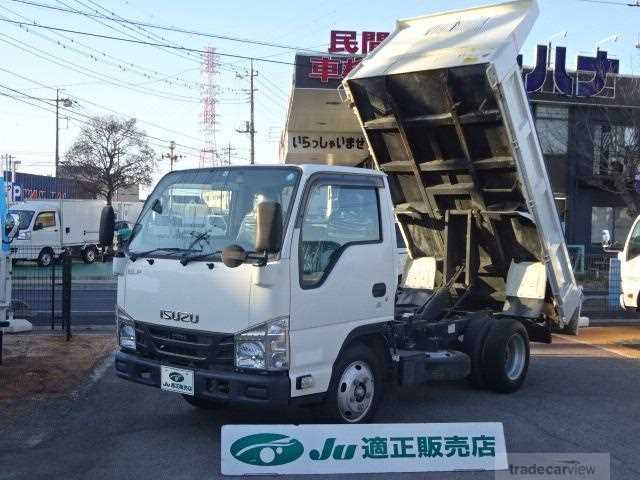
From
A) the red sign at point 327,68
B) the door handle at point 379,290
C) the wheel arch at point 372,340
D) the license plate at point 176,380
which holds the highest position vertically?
the red sign at point 327,68

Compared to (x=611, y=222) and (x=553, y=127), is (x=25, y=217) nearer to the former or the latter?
(x=553, y=127)

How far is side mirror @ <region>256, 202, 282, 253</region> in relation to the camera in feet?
17.0

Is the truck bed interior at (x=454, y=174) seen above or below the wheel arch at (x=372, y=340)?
above

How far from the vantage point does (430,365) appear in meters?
7.13

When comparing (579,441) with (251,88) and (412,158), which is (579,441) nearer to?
(412,158)

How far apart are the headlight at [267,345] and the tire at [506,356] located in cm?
316

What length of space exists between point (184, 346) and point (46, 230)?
76.7 feet

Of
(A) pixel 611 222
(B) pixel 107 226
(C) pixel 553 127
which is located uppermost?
(C) pixel 553 127

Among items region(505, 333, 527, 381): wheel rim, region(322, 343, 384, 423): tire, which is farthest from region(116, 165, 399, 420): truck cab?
region(505, 333, 527, 381): wheel rim

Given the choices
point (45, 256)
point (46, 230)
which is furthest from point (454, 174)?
point (46, 230)

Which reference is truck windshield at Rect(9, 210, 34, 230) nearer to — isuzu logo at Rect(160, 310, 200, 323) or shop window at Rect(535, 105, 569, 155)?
shop window at Rect(535, 105, 569, 155)

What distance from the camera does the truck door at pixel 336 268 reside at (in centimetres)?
563

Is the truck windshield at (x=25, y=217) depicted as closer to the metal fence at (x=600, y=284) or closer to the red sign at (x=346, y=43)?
the red sign at (x=346, y=43)

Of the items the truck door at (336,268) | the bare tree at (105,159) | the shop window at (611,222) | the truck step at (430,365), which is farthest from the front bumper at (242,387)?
the bare tree at (105,159)
